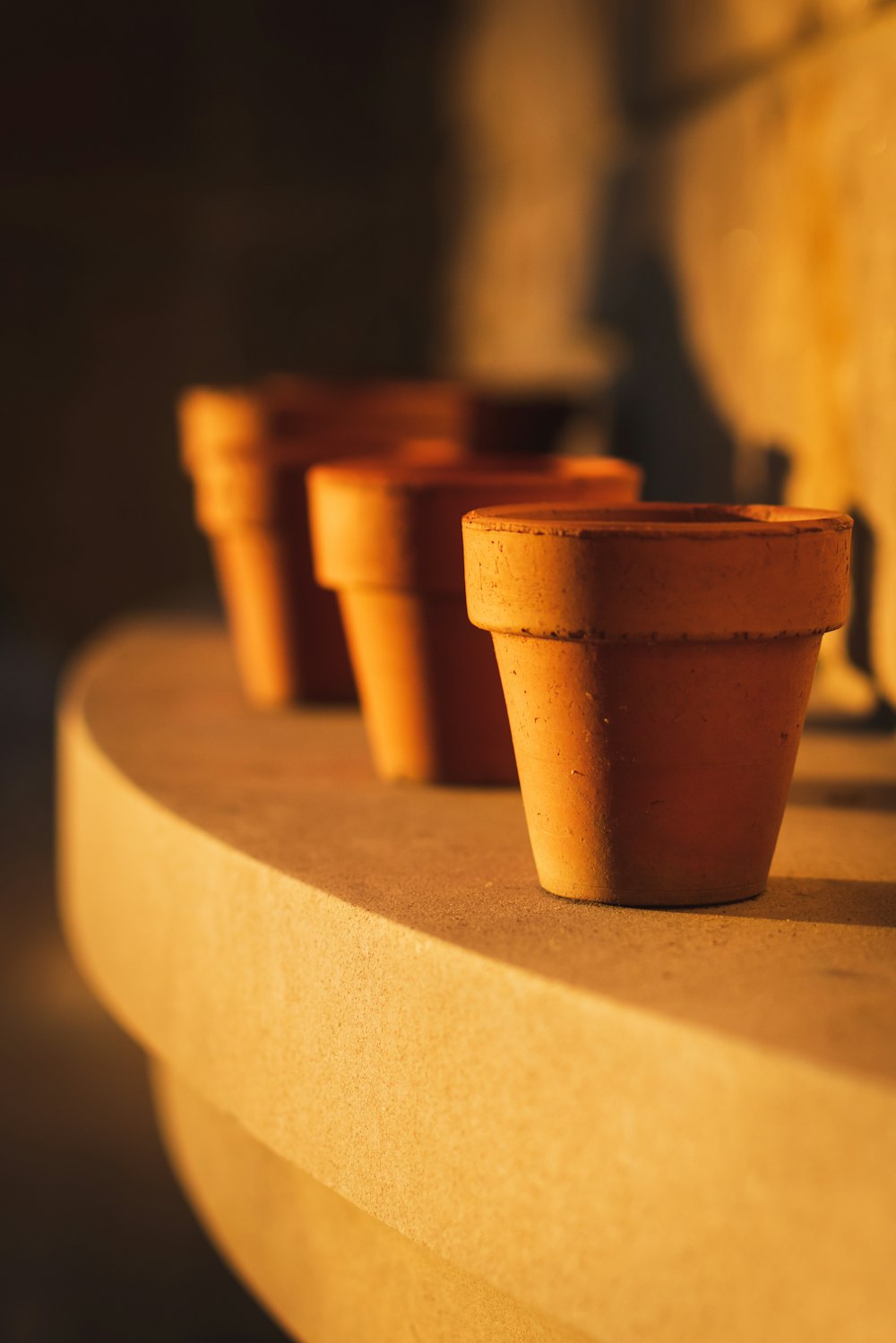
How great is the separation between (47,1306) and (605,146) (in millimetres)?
1721

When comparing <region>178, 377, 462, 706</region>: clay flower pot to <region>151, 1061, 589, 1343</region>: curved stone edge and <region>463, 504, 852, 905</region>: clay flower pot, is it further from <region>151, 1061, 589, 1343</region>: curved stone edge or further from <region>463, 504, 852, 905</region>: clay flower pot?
<region>463, 504, 852, 905</region>: clay flower pot

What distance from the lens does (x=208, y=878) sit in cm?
103

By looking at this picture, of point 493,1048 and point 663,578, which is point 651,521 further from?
point 493,1048

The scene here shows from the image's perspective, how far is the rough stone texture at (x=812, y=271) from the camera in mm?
1338

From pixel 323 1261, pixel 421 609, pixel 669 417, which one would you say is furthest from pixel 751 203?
pixel 323 1261

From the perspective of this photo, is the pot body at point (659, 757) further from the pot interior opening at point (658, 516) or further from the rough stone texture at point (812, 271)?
the rough stone texture at point (812, 271)

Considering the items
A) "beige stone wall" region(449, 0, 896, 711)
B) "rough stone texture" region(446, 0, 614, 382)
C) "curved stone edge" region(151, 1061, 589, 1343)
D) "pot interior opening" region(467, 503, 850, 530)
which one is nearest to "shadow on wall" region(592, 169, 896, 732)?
"beige stone wall" region(449, 0, 896, 711)

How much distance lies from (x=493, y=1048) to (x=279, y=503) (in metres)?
0.86

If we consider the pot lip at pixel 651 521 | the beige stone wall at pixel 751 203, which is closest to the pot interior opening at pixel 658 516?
the pot lip at pixel 651 521

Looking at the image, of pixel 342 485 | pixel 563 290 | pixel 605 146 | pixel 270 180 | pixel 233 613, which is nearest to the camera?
pixel 342 485

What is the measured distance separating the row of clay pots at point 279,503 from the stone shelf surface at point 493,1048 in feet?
0.73

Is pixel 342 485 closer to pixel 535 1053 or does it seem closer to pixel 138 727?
pixel 138 727

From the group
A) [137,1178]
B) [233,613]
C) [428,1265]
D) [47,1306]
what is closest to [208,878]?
[428,1265]

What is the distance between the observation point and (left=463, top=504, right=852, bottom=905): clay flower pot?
87 cm
